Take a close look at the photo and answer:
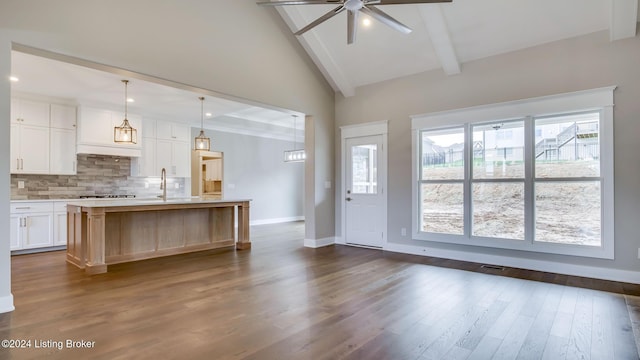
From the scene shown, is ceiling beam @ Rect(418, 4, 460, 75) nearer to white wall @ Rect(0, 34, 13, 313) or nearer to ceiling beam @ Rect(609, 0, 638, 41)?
ceiling beam @ Rect(609, 0, 638, 41)

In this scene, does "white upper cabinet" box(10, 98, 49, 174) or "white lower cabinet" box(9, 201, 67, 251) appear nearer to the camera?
"white lower cabinet" box(9, 201, 67, 251)

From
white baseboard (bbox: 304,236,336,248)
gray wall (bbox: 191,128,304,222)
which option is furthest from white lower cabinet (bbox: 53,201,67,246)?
white baseboard (bbox: 304,236,336,248)

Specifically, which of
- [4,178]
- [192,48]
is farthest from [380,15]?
[4,178]

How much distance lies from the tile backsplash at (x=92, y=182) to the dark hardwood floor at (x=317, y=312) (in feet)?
7.12

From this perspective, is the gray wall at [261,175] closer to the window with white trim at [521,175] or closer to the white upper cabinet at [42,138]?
the white upper cabinet at [42,138]

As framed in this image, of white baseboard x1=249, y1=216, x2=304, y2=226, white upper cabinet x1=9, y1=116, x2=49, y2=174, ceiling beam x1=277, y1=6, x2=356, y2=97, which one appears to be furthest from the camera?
white baseboard x1=249, y1=216, x2=304, y2=226

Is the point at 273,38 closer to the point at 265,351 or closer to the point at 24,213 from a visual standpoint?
the point at 265,351

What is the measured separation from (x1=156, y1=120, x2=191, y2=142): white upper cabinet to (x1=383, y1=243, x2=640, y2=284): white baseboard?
5.31m

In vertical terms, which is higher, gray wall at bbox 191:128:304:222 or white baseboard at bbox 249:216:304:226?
gray wall at bbox 191:128:304:222

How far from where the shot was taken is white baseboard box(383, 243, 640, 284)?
3889mm

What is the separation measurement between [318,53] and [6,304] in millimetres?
4914

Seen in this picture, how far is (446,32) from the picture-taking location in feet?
14.8

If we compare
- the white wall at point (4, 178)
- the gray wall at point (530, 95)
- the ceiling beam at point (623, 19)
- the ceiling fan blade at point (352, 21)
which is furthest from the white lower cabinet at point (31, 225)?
the ceiling beam at point (623, 19)

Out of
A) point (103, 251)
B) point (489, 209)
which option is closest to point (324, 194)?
point (489, 209)
